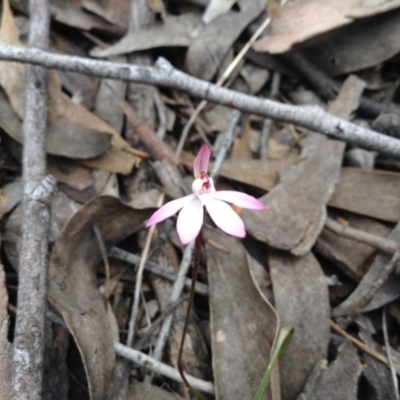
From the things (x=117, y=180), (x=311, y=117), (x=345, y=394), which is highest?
(x=311, y=117)

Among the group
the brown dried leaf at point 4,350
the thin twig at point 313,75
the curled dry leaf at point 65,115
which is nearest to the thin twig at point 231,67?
the thin twig at point 313,75

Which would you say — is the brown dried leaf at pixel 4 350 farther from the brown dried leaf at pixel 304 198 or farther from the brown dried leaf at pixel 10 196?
the brown dried leaf at pixel 304 198

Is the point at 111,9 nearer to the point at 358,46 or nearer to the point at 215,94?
the point at 215,94

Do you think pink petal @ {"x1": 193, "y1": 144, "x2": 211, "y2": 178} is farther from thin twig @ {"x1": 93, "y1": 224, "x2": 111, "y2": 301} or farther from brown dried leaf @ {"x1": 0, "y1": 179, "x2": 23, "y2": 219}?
brown dried leaf @ {"x1": 0, "y1": 179, "x2": 23, "y2": 219}

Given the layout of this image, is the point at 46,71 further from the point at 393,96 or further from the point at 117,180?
the point at 393,96

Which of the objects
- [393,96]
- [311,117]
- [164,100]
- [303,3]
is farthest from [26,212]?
[393,96]

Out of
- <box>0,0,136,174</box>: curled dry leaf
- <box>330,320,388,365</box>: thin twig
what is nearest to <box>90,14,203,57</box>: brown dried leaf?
<box>0,0,136,174</box>: curled dry leaf

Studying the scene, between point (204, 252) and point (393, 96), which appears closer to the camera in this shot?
point (204, 252)
